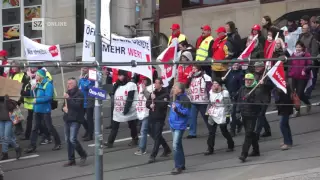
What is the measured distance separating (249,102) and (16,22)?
10.5m

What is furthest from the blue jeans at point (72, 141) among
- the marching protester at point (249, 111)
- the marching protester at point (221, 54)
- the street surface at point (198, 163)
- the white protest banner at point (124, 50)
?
the marching protester at point (221, 54)

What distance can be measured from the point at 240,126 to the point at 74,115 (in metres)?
3.59

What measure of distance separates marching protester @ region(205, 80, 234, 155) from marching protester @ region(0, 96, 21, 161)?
12.3ft

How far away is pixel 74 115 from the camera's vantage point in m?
12.2

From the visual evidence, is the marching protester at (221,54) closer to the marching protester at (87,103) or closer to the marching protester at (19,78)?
the marching protester at (87,103)

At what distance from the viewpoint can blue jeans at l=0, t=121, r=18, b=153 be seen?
41.0ft

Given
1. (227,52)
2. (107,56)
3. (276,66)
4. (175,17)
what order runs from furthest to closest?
1. (175,17)
2. (227,52)
3. (276,66)
4. (107,56)

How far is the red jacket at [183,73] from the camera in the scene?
13875 mm

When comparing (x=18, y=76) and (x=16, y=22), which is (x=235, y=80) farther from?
(x=16, y=22)

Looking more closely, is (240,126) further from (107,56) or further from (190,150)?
(107,56)

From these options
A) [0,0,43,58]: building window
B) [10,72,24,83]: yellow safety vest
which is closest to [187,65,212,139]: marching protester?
[10,72,24,83]: yellow safety vest

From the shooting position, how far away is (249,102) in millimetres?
11859

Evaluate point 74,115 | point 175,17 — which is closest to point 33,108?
point 74,115

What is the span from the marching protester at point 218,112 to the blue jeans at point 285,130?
3.22ft
